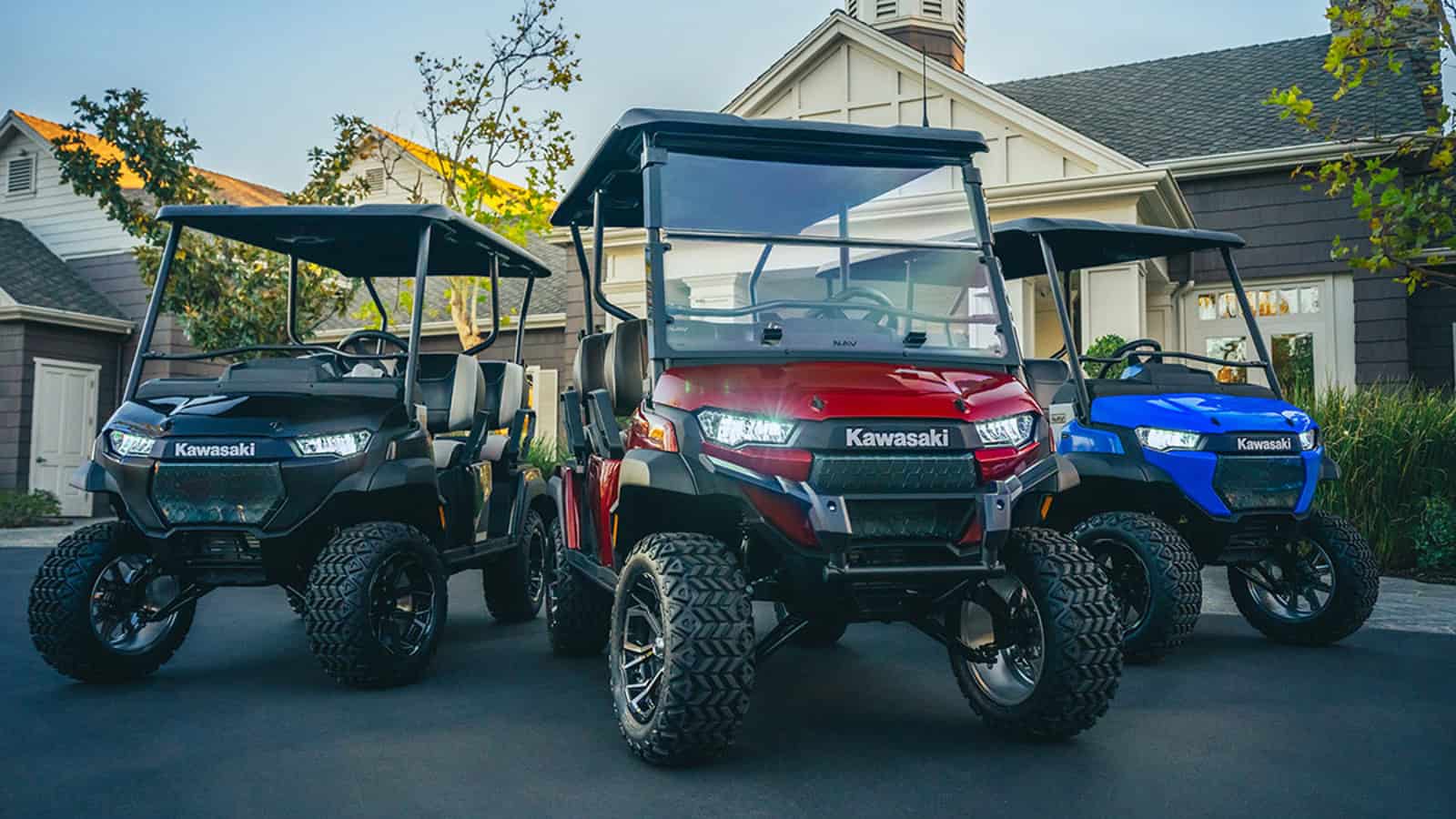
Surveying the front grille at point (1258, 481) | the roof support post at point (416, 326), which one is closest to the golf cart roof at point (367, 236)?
the roof support post at point (416, 326)

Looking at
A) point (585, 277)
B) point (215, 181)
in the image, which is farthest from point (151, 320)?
point (215, 181)

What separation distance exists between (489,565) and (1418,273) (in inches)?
309

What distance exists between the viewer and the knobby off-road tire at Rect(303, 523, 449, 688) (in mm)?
4879

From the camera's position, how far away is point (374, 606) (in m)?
5.09

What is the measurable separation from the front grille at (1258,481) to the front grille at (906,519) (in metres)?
2.53

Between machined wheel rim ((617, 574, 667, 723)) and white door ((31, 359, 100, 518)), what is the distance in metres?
16.8

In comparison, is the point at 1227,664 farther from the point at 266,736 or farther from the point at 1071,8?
the point at 1071,8

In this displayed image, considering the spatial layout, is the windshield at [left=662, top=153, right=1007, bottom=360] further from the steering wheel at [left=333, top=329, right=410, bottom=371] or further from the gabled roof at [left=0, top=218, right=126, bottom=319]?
the gabled roof at [left=0, top=218, right=126, bottom=319]

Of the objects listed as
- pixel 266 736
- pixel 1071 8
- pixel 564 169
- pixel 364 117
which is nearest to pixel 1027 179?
pixel 1071 8

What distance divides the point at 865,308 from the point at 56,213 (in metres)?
20.7

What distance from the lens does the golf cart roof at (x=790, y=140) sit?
14.5 ft

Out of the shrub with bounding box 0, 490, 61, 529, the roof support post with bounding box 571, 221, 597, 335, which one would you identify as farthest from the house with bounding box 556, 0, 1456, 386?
the shrub with bounding box 0, 490, 61, 529

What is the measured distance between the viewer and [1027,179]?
13.6 meters

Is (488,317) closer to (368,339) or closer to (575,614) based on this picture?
(368,339)
